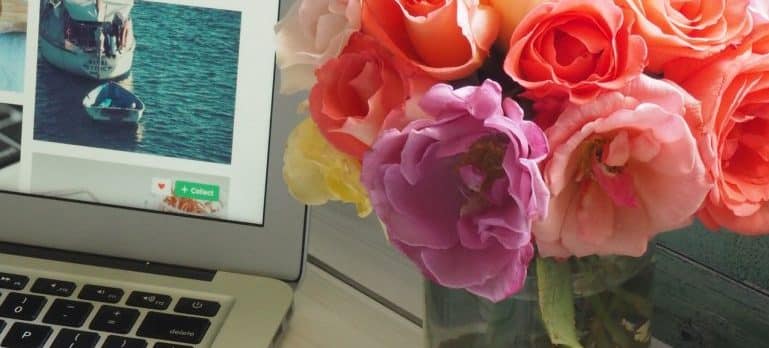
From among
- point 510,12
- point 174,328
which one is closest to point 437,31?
point 510,12

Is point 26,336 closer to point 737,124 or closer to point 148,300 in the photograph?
point 148,300

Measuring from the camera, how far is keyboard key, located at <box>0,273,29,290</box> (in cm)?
53

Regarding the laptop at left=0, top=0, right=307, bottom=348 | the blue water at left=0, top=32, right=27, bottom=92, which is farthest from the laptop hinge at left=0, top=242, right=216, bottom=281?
the blue water at left=0, top=32, right=27, bottom=92

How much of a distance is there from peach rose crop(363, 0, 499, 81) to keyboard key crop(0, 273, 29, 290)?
0.31 meters

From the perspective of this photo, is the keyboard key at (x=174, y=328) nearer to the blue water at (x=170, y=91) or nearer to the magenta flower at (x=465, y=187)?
the blue water at (x=170, y=91)

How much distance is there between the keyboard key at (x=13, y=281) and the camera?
0.53 m

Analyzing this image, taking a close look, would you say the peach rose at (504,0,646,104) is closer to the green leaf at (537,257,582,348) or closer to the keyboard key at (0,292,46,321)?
the green leaf at (537,257,582,348)

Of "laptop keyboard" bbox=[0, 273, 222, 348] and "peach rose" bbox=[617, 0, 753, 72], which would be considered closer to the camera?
"peach rose" bbox=[617, 0, 753, 72]

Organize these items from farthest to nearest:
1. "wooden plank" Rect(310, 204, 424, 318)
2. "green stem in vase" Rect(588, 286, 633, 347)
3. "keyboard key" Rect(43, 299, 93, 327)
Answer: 1. "wooden plank" Rect(310, 204, 424, 318)
2. "keyboard key" Rect(43, 299, 93, 327)
3. "green stem in vase" Rect(588, 286, 633, 347)

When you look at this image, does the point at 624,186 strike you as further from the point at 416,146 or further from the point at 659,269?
→ the point at 659,269

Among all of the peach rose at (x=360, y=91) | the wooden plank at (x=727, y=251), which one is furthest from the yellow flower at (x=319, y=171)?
the wooden plank at (x=727, y=251)

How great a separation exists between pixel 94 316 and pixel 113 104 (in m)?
0.13

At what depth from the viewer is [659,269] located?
1.86 ft

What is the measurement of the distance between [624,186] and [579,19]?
61mm
